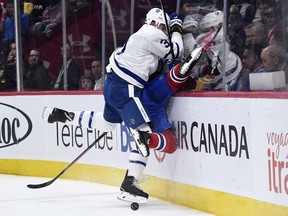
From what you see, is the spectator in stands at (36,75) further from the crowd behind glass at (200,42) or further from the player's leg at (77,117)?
the player's leg at (77,117)

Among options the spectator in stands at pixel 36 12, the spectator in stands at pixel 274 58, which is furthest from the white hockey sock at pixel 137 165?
the spectator in stands at pixel 36 12

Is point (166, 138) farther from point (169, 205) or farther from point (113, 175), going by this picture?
point (113, 175)

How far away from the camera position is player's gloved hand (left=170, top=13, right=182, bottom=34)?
6.73 meters

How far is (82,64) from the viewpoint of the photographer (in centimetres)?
848

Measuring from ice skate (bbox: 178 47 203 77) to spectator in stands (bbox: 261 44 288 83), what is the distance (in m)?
0.70

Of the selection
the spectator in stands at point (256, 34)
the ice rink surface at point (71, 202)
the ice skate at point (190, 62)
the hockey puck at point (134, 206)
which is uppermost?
the spectator in stands at point (256, 34)

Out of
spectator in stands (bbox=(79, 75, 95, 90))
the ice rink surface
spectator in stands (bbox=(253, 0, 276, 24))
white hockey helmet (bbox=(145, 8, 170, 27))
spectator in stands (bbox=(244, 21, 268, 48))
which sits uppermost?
spectator in stands (bbox=(253, 0, 276, 24))

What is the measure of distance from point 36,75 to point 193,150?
10.0 ft

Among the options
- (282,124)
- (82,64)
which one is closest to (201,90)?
(282,124)

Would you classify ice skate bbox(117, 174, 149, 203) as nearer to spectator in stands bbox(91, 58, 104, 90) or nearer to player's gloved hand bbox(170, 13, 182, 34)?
player's gloved hand bbox(170, 13, 182, 34)

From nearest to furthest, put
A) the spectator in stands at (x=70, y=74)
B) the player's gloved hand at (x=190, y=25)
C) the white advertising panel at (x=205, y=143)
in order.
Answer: the white advertising panel at (x=205, y=143), the player's gloved hand at (x=190, y=25), the spectator in stands at (x=70, y=74)

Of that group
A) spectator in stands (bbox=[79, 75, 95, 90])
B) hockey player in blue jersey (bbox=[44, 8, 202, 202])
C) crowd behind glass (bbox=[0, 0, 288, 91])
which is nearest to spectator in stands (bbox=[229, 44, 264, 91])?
crowd behind glass (bbox=[0, 0, 288, 91])

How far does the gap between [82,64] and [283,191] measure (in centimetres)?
381

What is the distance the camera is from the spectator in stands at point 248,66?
571 cm
